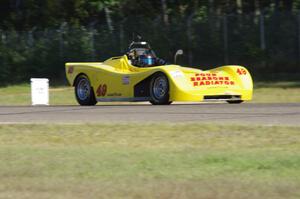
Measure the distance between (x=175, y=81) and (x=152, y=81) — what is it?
0.95 metres

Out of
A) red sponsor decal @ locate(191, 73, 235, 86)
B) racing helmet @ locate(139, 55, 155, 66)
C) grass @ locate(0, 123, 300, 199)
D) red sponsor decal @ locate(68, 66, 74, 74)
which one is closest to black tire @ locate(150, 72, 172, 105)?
red sponsor decal @ locate(191, 73, 235, 86)

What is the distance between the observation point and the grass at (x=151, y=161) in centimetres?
830

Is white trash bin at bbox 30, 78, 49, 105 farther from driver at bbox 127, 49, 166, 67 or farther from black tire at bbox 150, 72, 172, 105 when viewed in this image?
black tire at bbox 150, 72, 172, 105

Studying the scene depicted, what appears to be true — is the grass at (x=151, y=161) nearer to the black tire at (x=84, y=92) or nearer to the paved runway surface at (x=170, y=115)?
the paved runway surface at (x=170, y=115)

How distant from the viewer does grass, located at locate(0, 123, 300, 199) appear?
8297mm

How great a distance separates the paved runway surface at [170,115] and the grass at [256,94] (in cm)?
519

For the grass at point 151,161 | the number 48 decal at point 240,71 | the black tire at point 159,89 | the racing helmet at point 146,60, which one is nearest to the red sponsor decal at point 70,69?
the racing helmet at point 146,60

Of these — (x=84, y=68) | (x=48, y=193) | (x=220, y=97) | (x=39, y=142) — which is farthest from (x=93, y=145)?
(x=84, y=68)

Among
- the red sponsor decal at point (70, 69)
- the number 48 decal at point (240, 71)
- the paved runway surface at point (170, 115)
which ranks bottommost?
the paved runway surface at point (170, 115)

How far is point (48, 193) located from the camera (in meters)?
8.30

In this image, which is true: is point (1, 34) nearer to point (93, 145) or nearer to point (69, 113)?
point (69, 113)

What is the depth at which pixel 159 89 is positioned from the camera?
1905 centimetres

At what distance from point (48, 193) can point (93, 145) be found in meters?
3.61

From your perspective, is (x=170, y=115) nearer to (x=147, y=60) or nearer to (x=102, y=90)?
(x=147, y=60)
